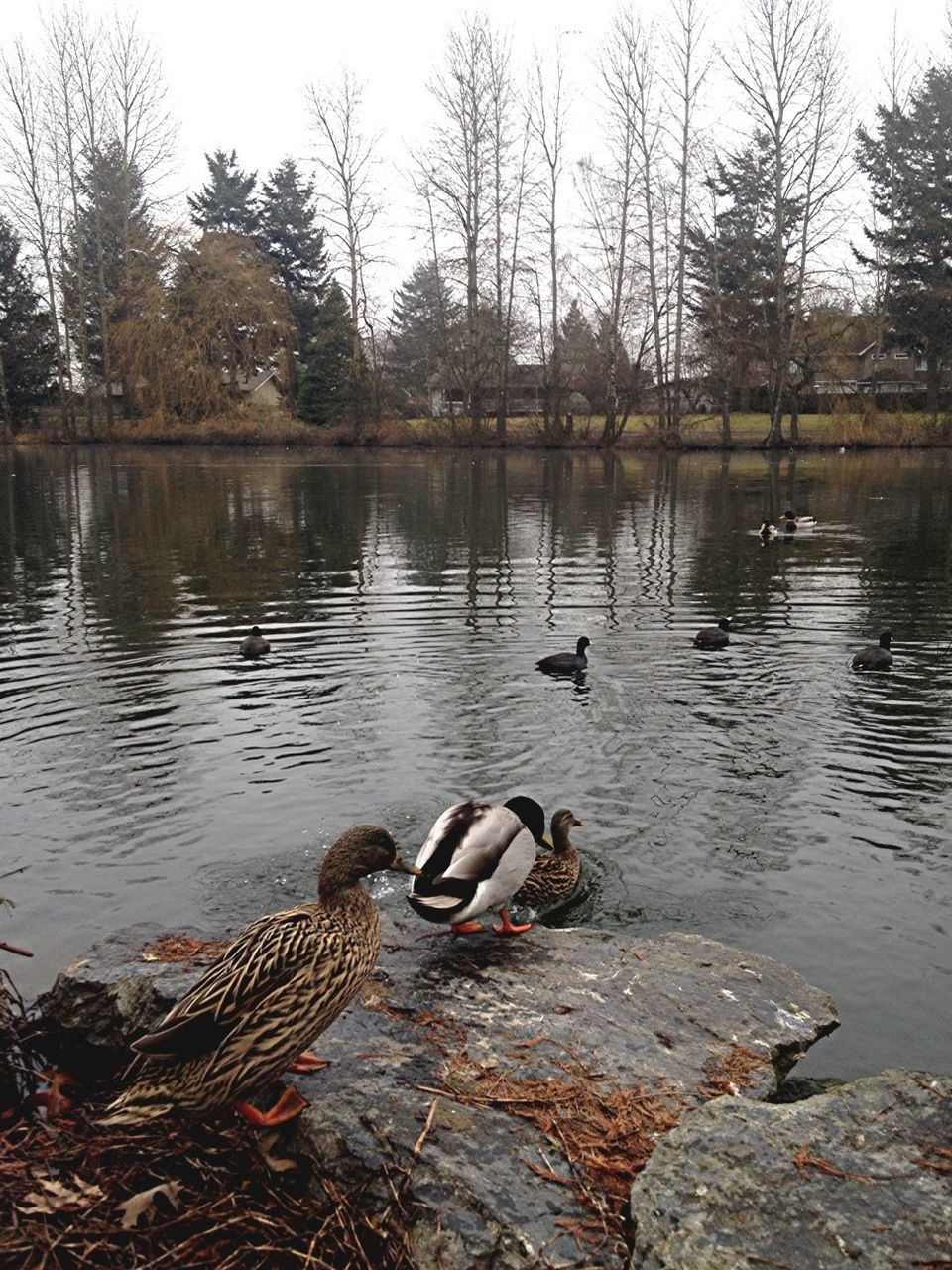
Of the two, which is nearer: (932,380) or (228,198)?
(932,380)

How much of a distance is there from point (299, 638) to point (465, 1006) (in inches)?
352

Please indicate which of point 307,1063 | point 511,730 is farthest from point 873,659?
point 307,1063

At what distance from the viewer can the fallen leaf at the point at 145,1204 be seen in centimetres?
277

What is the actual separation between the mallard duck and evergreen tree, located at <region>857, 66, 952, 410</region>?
5372 cm

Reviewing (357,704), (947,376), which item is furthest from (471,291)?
(357,704)

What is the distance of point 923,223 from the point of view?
5078cm

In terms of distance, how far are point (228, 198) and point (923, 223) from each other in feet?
146

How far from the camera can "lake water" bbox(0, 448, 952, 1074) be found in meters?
5.88

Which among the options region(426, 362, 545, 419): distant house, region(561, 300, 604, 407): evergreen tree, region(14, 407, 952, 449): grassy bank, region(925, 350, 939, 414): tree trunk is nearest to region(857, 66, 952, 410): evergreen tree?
region(925, 350, 939, 414): tree trunk

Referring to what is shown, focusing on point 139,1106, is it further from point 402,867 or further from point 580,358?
point 580,358

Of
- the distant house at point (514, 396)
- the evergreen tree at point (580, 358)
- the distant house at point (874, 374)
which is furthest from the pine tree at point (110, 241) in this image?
the distant house at point (874, 374)

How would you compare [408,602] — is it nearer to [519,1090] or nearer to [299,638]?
[299,638]

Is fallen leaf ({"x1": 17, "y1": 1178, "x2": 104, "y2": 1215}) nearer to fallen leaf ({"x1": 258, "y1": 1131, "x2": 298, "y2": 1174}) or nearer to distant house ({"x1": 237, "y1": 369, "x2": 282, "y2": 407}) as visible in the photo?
fallen leaf ({"x1": 258, "y1": 1131, "x2": 298, "y2": 1174})

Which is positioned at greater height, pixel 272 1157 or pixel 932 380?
pixel 932 380
